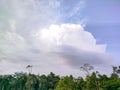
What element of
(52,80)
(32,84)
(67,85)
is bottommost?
(67,85)

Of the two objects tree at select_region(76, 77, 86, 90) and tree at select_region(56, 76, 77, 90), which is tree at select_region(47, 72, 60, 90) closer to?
tree at select_region(76, 77, 86, 90)

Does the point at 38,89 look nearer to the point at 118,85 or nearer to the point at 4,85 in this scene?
the point at 4,85

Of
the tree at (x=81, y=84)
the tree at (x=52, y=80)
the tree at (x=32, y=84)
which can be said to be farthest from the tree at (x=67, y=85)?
the tree at (x=52, y=80)

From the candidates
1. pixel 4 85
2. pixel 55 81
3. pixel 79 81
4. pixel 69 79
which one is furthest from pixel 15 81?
pixel 69 79

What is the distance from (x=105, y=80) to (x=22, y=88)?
28527 millimetres

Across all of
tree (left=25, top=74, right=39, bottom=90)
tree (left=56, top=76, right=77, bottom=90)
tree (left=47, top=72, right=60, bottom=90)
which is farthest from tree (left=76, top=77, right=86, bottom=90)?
tree (left=25, top=74, right=39, bottom=90)

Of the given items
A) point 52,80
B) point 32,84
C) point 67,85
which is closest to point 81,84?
point 67,85

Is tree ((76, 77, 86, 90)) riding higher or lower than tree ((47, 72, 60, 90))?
lower

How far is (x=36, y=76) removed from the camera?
220 feet

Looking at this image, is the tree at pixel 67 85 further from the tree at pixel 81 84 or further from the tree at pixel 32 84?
the tree at pixel 32 84

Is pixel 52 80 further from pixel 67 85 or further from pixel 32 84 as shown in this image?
pixel 67 85

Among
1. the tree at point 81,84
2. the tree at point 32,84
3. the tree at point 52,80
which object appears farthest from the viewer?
the tree at point 52,80

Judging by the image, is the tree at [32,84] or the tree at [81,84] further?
the tree at [32,84]

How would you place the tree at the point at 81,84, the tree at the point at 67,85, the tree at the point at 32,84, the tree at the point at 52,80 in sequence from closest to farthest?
the tree at the point at 67,85 → the tree at the point at 81,84 → the tree at the point at 32,84 → the tree at the point at 52,80
